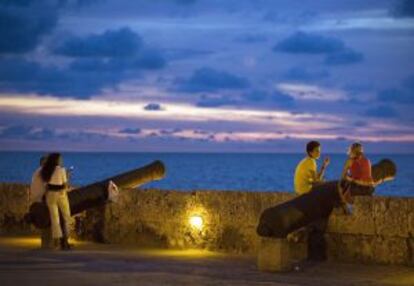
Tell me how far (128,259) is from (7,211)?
494cm

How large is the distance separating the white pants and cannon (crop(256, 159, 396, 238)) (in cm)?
387

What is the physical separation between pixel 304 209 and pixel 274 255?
2.56 feet

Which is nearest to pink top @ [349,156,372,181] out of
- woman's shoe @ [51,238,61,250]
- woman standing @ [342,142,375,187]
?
woman standing @ [342,142,375,187]

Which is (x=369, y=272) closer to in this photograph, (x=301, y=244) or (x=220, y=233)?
(x=301, y=244)

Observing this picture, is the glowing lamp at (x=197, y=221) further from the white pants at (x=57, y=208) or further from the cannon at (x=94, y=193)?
the white pants at (x=57, y=208)

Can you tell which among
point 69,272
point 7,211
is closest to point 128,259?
point 69,272

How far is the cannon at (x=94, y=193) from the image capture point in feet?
46.1

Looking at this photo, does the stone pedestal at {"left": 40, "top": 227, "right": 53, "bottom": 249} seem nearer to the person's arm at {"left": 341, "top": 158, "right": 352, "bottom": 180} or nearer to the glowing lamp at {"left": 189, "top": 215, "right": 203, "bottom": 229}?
the glowing lamp at {"left": 189, "top": 215, "right": 203, "bottom": 229}

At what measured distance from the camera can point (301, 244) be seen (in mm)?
12594

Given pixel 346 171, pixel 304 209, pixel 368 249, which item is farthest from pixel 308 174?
pixel 368 249

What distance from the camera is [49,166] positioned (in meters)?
14.0

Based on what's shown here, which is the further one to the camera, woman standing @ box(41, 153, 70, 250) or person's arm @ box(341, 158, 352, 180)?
woman standing @ box(41, 153, 70, 250)

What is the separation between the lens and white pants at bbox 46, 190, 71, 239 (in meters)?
13.8

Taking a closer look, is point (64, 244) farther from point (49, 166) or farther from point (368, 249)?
point (368, 249)
